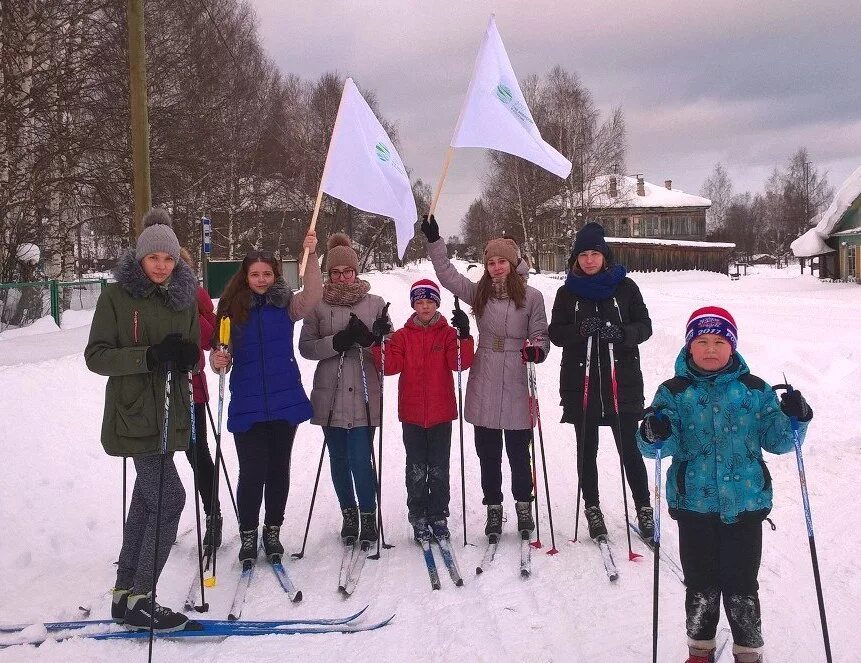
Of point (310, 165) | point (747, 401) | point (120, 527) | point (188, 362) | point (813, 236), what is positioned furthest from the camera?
point (310, 165)

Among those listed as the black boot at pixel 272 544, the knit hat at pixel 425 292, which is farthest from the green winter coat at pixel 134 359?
the knit hat at pixel 425 292

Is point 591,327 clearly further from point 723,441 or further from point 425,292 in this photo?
point 723,441

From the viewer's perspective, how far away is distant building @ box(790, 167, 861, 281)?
26.2 metres

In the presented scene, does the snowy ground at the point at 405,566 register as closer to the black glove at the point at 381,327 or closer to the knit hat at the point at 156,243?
the black glove at the point at 381,327

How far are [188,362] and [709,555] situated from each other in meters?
2.73

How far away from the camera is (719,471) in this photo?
2.80 m

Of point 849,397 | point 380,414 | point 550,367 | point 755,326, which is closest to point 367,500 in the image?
point 380,414

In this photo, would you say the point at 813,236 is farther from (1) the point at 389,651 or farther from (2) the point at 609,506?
(1) the point at 389,651

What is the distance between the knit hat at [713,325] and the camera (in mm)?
2832

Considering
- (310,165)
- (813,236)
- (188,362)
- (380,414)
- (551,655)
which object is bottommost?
(551,655)

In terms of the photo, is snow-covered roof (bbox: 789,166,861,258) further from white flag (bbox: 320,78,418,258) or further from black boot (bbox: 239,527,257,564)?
black boot (bbox: 239,527,257,564)

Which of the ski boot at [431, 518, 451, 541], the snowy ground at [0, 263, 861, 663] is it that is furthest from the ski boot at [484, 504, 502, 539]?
the ski boot at [431, 518, 451, 541]

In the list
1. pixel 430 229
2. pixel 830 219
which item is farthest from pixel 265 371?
pixel 830 219

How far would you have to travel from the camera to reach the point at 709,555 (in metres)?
2.83
